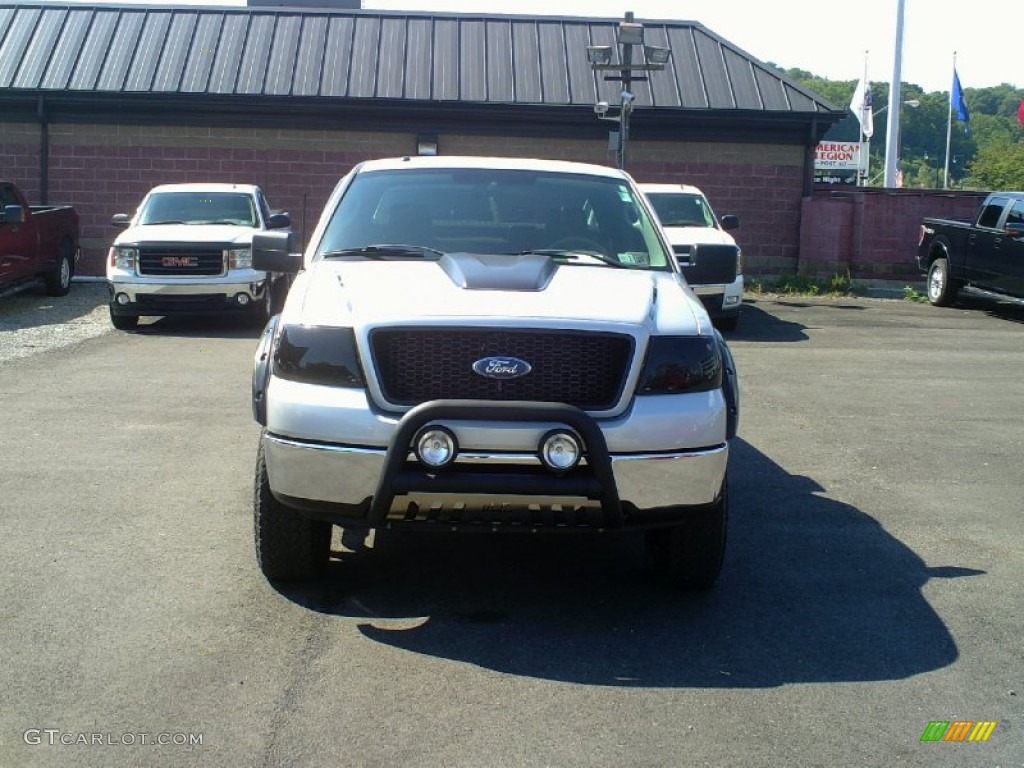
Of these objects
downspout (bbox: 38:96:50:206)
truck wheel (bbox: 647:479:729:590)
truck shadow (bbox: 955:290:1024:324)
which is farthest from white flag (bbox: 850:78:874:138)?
truck wheel (bbox: 647:479:729:590)

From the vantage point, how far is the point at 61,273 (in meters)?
19.5

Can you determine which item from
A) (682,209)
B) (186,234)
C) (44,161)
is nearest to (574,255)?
(186,234)

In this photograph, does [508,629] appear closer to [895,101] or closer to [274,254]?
[274,254]

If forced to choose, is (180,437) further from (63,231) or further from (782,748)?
(63,231)

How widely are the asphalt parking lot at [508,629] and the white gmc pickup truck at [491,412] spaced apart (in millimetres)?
425

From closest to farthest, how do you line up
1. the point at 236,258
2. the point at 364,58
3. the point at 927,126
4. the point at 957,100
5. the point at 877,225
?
the point at 236,258, the point at 877,225, the point at 364,58, the point at 957,100, the point at 927,126

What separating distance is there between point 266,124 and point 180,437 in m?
15.7

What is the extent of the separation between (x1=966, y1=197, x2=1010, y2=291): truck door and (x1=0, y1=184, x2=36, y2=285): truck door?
13.5 metres

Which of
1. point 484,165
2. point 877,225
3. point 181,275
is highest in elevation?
point 484,165

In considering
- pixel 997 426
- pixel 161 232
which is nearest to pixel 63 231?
pixel 161 232

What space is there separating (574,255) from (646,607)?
175 cm

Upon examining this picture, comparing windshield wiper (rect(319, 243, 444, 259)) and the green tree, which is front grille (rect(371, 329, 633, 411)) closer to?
windshield wiper (rect(319, 243, 444, 259))

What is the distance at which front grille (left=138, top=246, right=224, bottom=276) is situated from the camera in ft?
51.8

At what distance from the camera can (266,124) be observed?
23.9 metres
